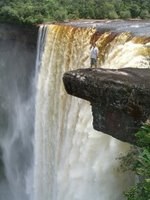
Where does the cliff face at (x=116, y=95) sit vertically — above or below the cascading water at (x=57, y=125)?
above

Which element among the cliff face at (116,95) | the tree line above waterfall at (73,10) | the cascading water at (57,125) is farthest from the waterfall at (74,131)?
the tree line above waterfall at (73,10)

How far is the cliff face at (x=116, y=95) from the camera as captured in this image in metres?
5.02

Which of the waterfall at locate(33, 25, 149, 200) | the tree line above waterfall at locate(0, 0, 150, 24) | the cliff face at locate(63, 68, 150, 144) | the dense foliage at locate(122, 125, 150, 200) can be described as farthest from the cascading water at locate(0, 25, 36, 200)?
the dense foliage at locate(122, 125, 150, 200)

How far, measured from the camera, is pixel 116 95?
510 centimetres

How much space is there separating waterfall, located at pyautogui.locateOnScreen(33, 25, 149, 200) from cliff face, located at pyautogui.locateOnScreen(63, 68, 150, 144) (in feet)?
7.38

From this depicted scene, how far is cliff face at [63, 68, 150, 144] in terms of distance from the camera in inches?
197

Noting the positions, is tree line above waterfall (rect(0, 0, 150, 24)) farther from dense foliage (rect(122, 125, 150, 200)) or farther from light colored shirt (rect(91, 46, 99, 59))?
dense foliage (rect(122, 125, 150, 200))

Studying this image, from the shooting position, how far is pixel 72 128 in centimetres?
1047

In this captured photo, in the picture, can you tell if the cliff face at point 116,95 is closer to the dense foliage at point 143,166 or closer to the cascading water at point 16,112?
the dense foliage at point 143,166

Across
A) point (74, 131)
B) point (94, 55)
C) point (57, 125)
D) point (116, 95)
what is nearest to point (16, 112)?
point (57, 125)

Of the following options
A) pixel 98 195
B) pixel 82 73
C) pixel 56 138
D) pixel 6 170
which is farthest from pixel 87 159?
pixel 6 170

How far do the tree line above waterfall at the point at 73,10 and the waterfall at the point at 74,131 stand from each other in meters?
3.55

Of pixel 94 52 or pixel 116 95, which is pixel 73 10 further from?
pixel 116 95

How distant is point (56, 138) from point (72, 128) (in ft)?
4.84
